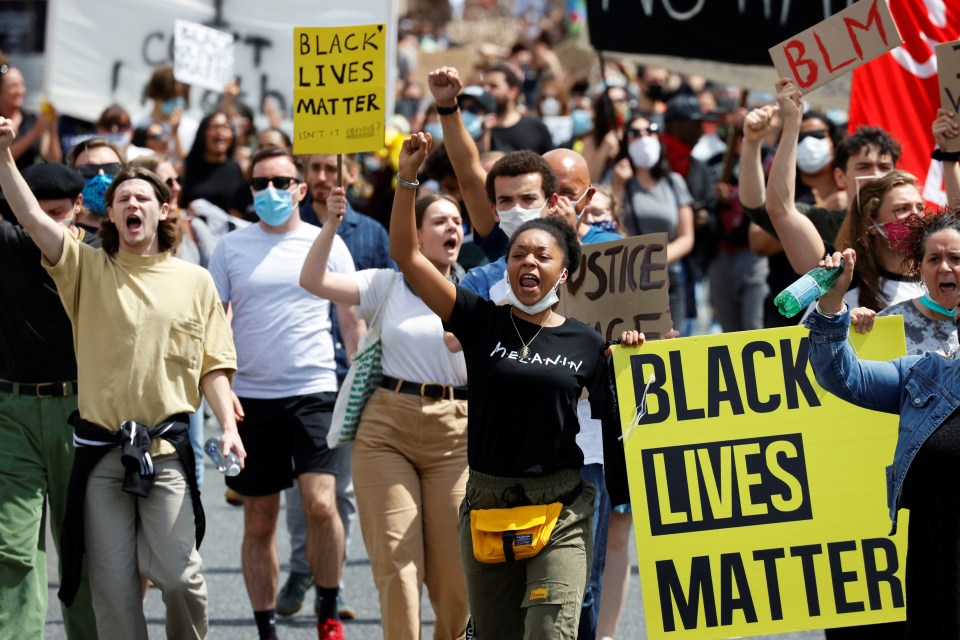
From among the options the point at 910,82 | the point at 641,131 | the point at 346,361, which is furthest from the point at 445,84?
the point at 641,131

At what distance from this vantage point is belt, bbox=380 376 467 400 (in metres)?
6.22

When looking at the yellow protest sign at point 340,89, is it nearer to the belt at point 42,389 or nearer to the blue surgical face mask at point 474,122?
the belt at point 42,389

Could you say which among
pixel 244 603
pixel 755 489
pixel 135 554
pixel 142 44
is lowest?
pixel 244 603

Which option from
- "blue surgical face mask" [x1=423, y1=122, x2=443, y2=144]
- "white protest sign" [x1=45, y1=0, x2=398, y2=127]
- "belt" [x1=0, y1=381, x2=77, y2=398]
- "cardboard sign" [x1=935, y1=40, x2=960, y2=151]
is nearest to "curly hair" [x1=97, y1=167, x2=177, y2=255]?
"belt" [x1=0, y1=381, x2=77, y2=398]

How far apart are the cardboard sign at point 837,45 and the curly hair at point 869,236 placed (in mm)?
723

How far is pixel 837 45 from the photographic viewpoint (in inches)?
264

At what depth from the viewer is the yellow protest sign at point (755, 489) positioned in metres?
5.49

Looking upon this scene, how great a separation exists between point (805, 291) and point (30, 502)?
3.22 metres

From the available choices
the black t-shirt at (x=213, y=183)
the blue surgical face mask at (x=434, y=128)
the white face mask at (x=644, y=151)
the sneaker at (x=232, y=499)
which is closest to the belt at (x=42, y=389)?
the sneaker at (x=232, y=499)

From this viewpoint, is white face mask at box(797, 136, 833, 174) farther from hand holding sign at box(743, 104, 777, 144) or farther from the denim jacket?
the denim jacket

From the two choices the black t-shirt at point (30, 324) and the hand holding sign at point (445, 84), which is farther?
the black t-shirt at point (30, 324)

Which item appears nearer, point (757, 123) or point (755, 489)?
point (755, 489)

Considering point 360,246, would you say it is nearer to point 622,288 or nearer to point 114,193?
point 114,193

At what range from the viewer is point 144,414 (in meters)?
5.81
